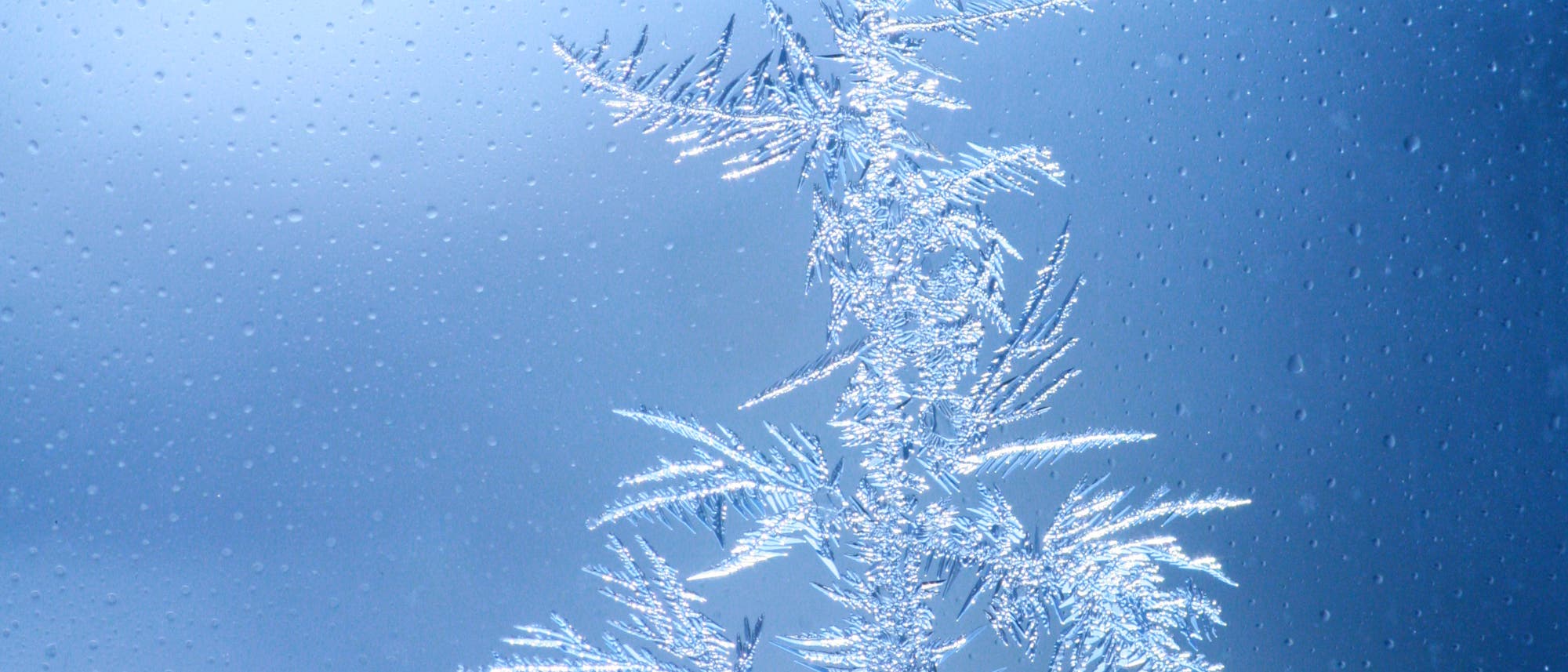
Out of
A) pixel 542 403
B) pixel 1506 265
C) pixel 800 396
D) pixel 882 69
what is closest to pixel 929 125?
pixel 882 69

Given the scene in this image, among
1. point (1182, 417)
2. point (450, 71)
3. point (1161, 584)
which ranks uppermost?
point (450, 71)

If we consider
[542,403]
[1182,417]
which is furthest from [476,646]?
[1182,417]

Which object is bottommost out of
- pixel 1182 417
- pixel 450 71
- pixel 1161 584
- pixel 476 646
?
pixel 476 646

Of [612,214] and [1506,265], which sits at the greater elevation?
[1506,265]

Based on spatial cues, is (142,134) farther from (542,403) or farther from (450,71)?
(542,403)

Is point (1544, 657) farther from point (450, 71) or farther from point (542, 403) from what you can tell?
point (450, 71)

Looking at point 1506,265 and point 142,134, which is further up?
point 1506,265
